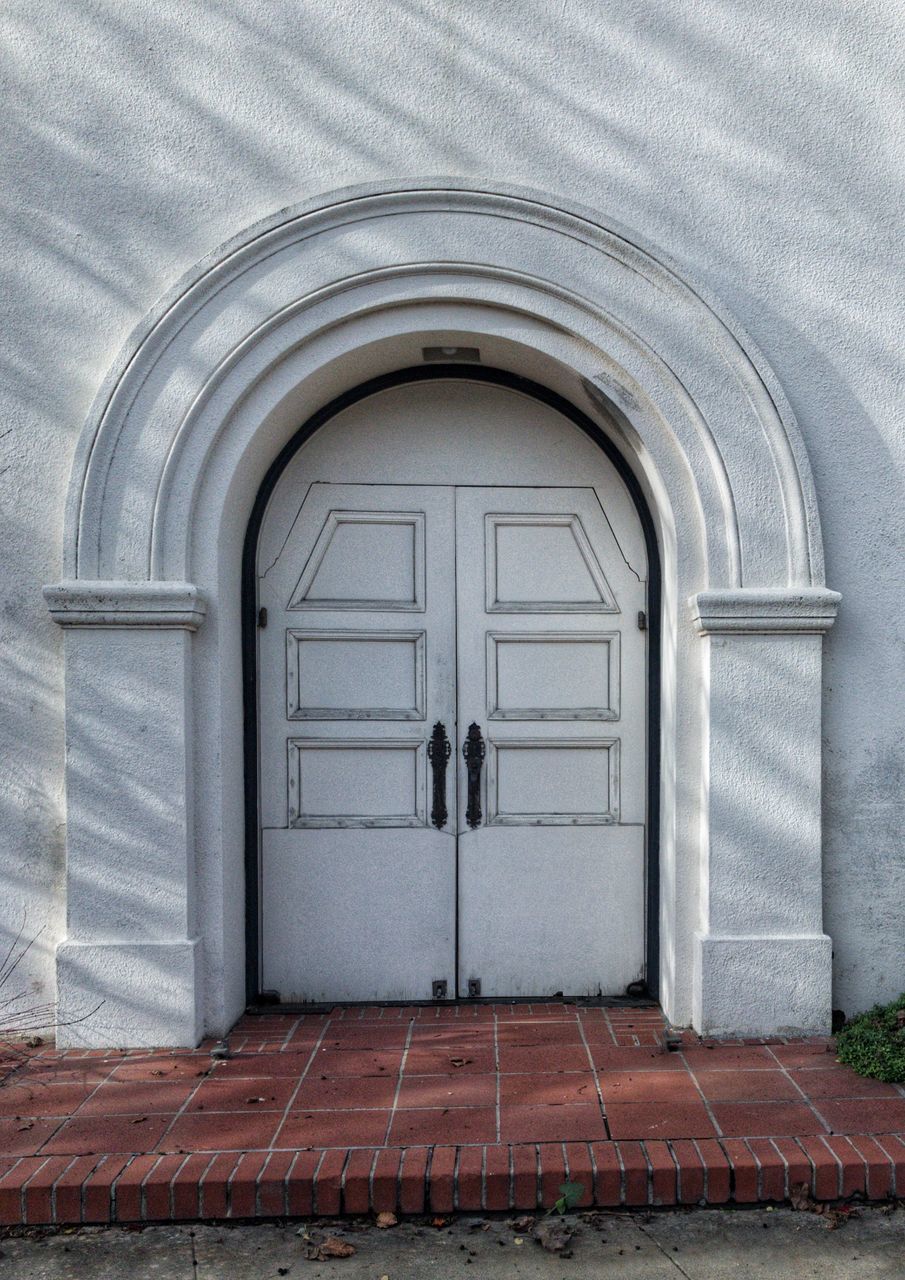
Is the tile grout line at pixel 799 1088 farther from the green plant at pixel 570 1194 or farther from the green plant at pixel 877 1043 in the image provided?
the green plant at pixel 570 1194

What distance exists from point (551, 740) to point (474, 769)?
39cm

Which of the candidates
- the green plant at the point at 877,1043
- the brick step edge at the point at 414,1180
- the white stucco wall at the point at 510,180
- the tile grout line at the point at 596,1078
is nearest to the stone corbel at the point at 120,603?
the white stucco wall at the point at 510,180

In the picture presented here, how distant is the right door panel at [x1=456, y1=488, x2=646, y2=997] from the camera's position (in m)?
4.77

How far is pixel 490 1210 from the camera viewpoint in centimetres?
326

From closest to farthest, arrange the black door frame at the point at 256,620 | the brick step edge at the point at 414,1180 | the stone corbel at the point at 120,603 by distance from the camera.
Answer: the brick step edge at the point at 414,1180, the stone corbel at the point at 120,603, the black door frame at the point at 256,620

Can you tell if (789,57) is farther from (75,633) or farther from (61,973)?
(61,973)

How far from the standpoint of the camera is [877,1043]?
13.3 feet

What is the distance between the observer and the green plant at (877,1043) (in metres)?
3.91

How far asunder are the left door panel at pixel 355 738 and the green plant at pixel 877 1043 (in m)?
1.74

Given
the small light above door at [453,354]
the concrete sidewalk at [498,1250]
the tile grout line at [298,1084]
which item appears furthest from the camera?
the small light above door at [453,354]

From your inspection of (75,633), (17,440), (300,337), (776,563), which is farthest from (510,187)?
(75,633)

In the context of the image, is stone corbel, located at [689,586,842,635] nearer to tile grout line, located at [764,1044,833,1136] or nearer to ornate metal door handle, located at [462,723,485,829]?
ornate metal door handle, located at [462,723,485,829]

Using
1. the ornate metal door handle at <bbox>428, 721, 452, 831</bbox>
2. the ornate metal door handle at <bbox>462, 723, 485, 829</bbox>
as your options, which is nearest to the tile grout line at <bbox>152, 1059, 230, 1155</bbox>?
the ornate metal door handle at <bbox>428, 721, 452, 831</bbox>

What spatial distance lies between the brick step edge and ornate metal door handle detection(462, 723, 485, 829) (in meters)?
1.65
